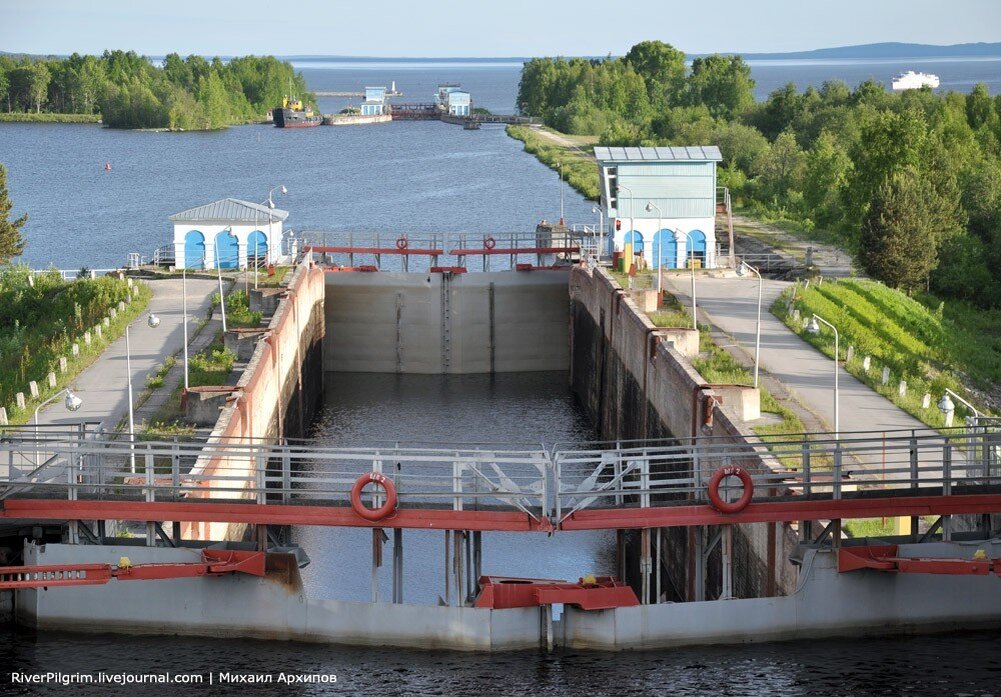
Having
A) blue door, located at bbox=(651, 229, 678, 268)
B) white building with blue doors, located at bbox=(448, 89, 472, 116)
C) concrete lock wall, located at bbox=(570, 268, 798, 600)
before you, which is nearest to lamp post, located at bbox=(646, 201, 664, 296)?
blue door, located at bbox=(651, 229, 678, 268)

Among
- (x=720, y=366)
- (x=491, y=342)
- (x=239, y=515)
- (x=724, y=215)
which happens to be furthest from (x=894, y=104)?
(x=239, y=515)

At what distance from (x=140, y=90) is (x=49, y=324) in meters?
126

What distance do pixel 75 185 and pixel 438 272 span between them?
6315cm

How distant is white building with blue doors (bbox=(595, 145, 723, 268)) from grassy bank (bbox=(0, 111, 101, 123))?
441 feet

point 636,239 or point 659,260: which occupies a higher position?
point 636,239

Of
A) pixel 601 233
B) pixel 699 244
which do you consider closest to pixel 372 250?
pixel 601 233

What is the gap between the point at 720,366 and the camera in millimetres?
39156

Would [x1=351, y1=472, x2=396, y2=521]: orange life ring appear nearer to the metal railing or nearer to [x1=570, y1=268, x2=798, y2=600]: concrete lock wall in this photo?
the metal railing

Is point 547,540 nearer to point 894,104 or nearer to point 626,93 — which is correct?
point 894,104

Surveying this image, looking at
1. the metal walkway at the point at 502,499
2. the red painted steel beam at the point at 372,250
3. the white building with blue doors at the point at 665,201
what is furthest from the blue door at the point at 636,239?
the metal walkway at the point at 502,499

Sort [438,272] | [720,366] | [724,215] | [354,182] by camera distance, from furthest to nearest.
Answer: [354,182] < [724,215] < [438,272] < [720,366]

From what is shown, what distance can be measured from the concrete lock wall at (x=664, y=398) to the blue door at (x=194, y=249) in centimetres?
1332

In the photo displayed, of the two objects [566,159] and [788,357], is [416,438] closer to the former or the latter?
[788,357]

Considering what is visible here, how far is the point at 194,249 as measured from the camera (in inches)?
2263
